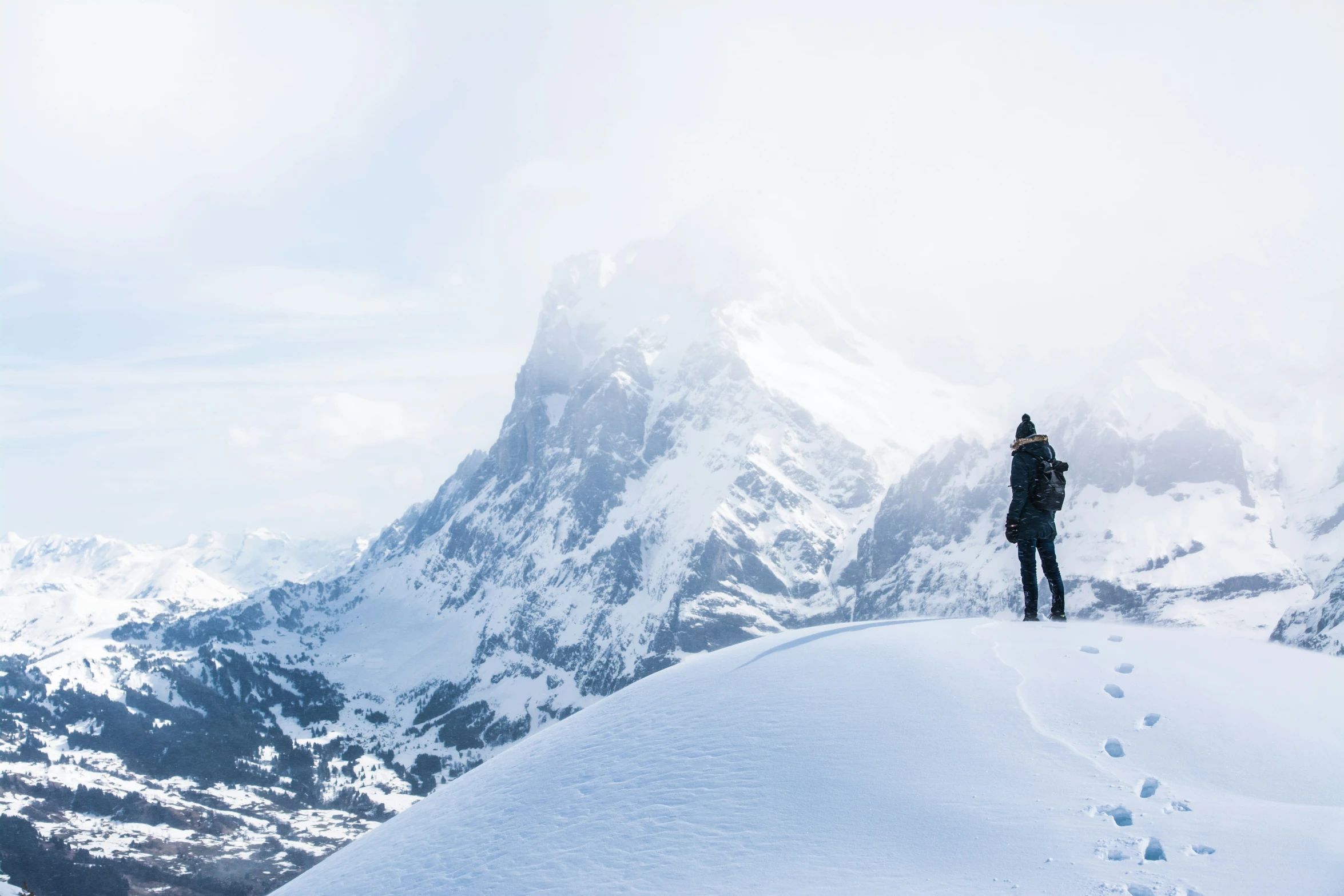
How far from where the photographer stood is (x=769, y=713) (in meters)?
8.44

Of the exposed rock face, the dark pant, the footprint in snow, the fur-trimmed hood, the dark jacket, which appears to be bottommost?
the exposed rock face

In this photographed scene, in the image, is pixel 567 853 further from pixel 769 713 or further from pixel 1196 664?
pixel 1196 664

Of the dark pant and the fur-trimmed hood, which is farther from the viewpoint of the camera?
the dark pant

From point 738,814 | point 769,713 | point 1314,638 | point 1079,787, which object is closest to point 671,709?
point 769,713

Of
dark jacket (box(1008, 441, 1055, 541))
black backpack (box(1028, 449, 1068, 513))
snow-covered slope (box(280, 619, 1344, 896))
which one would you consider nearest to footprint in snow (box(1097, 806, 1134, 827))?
snow-covered slope (box(280, 619, 1344, 896))

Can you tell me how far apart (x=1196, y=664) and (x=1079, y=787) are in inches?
122

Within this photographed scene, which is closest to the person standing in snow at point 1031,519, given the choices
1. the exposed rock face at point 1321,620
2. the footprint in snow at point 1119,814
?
the footprint in snow at point 1119,814

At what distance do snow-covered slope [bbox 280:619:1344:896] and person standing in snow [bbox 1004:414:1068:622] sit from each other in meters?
3.18

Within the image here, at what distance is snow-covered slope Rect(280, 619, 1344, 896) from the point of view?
226 inches

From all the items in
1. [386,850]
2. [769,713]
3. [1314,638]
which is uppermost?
[769,713]

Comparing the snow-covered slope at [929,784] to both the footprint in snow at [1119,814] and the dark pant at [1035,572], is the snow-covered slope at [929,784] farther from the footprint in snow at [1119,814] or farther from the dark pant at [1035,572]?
the dark pant at [1035,572]

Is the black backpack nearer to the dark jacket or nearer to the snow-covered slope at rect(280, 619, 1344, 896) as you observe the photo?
the dark jacket

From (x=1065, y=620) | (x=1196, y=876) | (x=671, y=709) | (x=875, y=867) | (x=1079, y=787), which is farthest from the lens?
(x=1065, y=620)

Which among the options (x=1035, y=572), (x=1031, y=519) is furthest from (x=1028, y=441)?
(x=1035, y=572)
